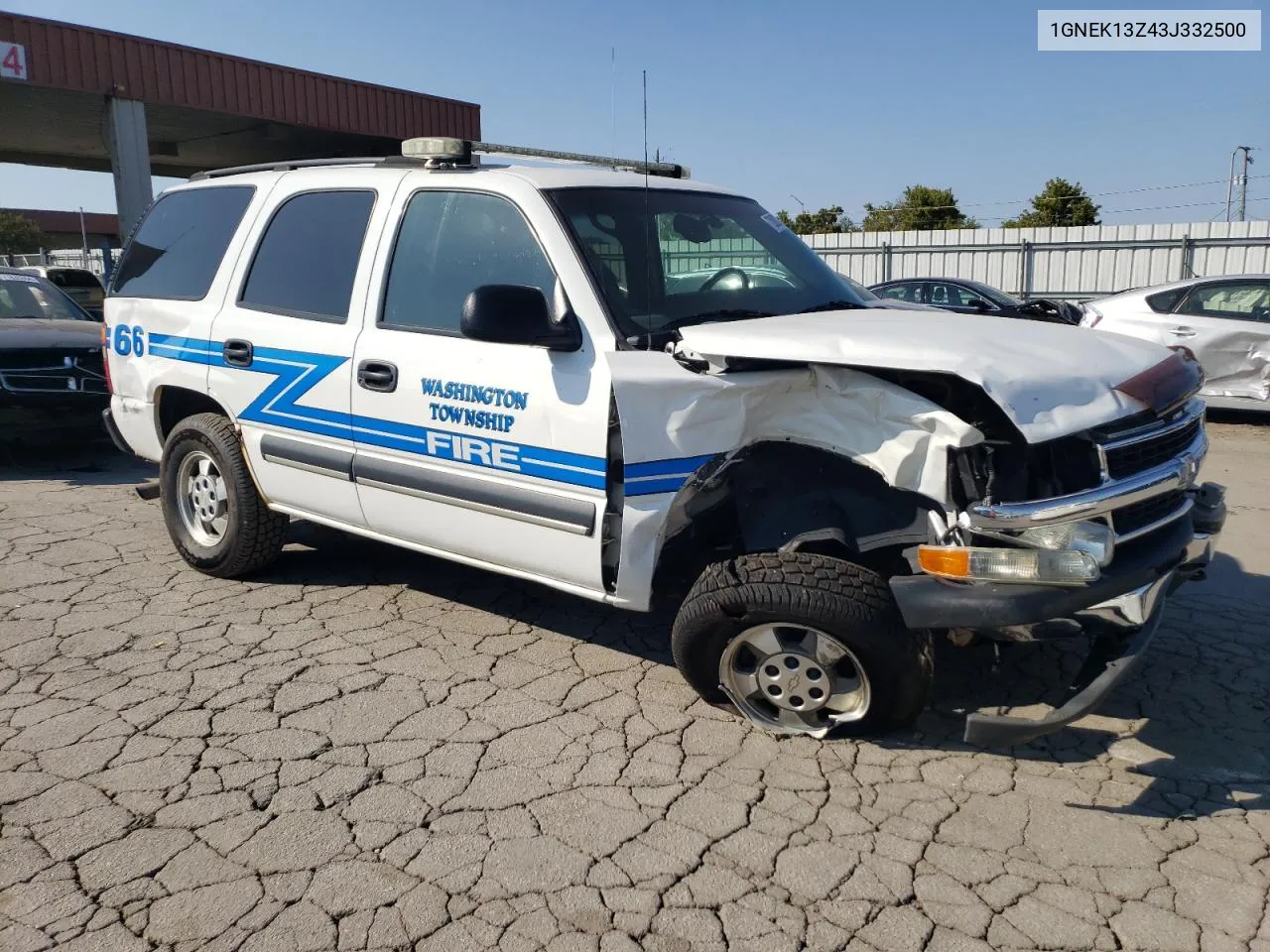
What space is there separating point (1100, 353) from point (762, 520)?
125 cm

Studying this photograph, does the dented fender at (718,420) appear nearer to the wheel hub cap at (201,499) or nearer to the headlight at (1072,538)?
the headlight at (1072,538)

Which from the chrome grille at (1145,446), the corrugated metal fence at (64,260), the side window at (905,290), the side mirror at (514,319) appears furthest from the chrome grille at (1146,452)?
the corrugated metal fence at (64,260)

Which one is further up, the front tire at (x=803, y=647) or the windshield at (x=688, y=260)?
the windshield at (x=688, y=260)

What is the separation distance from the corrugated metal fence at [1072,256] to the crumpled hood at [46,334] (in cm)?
1459

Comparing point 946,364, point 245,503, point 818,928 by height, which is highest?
point 946,364

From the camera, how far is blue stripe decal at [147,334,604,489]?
3.65m

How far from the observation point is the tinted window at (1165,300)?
397 inches

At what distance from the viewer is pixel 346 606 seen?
4.82m

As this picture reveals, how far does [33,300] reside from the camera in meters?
9.22

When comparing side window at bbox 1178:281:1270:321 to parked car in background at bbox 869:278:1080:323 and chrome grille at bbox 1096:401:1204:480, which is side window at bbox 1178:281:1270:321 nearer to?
parked car in background at bbox 869:278:1080:323

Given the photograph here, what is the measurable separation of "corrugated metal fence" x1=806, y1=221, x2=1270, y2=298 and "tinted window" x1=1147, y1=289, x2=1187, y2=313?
30.5 ft

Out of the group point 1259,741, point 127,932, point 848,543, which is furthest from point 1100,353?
point 127,932

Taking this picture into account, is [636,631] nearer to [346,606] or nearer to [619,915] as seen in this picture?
[346,606]

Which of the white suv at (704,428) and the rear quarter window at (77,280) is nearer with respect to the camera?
the white suv at (704,428)
